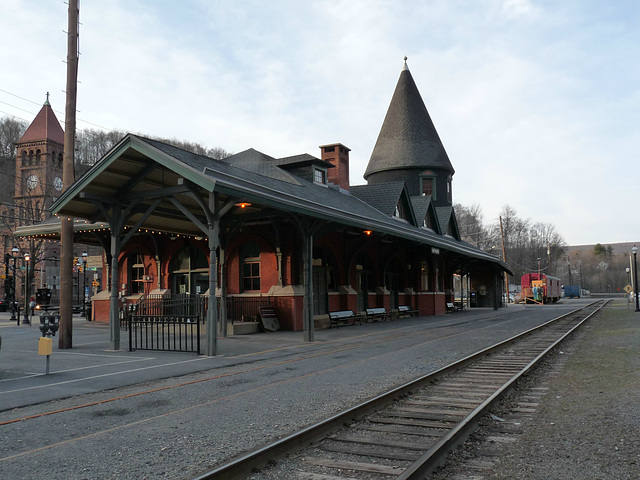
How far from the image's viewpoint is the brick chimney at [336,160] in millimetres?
30156

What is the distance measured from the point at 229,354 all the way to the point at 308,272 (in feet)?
13.2

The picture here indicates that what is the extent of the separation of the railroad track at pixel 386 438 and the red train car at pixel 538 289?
50974 millimetres

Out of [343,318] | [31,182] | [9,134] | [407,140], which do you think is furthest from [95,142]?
[343,318]

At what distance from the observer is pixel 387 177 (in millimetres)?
43531

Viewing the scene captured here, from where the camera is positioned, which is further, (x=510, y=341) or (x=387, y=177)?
(x=387, y=177)

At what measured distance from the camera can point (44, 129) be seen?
6016cm

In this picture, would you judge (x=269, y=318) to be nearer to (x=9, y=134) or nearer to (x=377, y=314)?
(x=377, y=314)

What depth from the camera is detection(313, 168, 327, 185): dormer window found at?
90.8 feet

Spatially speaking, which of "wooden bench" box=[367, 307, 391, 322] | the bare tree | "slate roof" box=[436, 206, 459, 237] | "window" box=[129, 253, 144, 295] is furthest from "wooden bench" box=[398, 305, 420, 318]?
the bare tree

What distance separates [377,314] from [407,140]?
837 inches

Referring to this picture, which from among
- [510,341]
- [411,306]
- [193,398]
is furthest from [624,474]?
[411,306]

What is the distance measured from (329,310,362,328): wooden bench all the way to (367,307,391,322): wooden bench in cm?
152

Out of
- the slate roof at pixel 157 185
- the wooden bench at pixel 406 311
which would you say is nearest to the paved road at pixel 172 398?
the slate roof at pixel 157 185

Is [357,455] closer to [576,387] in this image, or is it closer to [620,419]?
[620,419]
